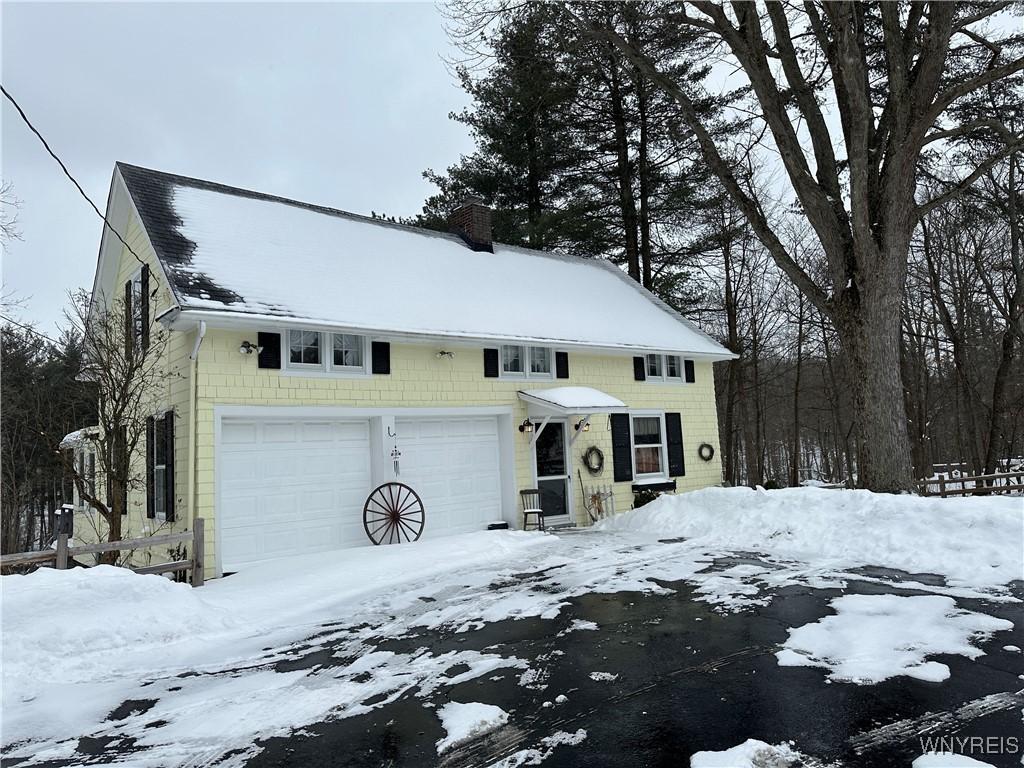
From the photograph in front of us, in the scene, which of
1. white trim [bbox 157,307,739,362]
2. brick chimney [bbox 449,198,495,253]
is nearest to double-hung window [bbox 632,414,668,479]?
white trim [bbox 157,307,739,362]

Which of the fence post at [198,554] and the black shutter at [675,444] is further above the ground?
the black shutter at [675,444]

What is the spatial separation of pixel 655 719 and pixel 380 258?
10.7 meters

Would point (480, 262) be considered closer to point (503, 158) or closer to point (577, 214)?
point (577, 214)

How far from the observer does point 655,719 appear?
3.83 m

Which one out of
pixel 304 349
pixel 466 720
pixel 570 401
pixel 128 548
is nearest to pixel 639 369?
pixel 570 401

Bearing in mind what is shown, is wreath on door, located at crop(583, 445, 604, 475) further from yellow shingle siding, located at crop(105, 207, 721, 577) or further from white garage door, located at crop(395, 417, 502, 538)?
white garage door, located at crop(395, 417, 502, 538)

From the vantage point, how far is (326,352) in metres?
10.3

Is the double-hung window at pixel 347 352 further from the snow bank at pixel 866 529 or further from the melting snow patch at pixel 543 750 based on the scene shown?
the melting snow patch at pixel 543 750

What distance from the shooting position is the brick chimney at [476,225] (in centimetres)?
1555

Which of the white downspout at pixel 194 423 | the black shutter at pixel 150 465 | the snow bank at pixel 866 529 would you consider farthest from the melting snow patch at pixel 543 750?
the black shutter at pixel 150 465

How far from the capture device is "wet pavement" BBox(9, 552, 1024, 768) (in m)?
3.47

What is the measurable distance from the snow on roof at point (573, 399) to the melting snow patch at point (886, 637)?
20.8ft

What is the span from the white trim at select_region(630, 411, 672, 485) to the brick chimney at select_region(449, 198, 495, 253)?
212 inches

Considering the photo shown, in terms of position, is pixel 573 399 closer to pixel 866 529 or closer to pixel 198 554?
pixel 866 529
